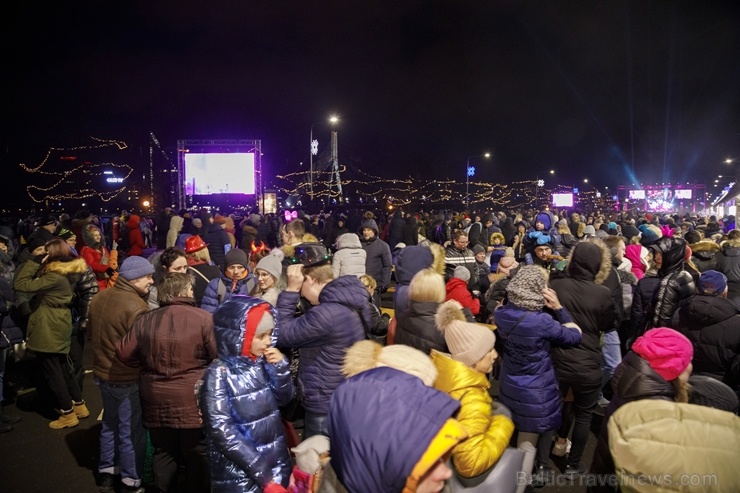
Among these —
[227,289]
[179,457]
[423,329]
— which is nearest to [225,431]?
[179,457]

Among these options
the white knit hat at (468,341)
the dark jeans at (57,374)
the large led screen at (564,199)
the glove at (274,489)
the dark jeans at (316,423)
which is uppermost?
the large led screen at (564,199)

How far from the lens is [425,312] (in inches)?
163

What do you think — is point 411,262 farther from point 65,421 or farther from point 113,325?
point 65,421

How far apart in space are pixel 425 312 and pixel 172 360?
2.03 metres

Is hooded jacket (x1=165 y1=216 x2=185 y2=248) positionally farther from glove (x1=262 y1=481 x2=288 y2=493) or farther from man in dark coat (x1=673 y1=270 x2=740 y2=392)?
man in dark coat (x1=673 y1=270 x2=740 y2=392)

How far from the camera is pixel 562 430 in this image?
16.0 ft

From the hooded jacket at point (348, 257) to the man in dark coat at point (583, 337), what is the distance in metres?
3.50

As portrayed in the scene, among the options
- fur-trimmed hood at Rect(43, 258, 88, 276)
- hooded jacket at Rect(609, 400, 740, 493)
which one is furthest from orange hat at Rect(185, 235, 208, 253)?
hooded jacket at Rect(609, 400, 740, 493)

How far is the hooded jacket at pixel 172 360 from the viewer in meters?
3.56

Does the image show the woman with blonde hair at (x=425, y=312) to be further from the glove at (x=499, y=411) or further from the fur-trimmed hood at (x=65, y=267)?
the fur-trimmed hood at (x=65, y=267)

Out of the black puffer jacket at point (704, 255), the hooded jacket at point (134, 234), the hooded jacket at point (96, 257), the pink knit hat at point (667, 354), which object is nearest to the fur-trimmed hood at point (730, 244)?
the black puffer jacket at point (704, 255)

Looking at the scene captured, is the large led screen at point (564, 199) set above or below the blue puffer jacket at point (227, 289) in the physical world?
above

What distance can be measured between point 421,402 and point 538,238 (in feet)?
20.1

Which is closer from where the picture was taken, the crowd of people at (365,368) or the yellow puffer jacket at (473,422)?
the crowd of people at (365,368)
